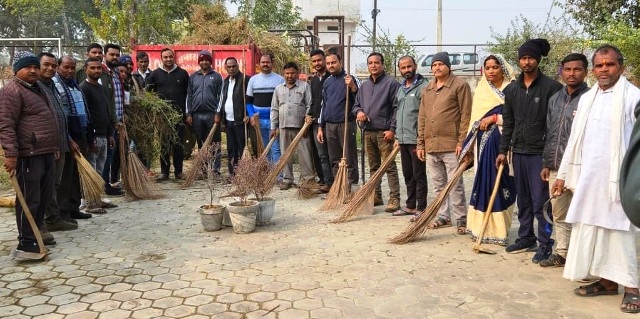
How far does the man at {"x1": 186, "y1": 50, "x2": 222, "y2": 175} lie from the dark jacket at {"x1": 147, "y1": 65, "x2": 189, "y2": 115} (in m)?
0.15

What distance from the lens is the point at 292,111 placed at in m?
6.76

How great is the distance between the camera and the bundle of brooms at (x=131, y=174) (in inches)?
252

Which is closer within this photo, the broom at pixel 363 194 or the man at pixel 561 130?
the man at pixel 561 130

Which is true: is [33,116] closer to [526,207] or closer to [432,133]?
[432,133]

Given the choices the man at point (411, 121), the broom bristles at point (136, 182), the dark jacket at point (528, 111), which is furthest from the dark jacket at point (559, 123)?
the broom bristles at point (136, 182)

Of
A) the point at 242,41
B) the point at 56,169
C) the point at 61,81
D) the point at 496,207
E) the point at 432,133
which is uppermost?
the point at 242,41

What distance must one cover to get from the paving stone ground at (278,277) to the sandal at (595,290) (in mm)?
49

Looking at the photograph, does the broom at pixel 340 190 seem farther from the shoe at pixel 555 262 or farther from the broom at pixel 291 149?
the shoe at pixel 555 262

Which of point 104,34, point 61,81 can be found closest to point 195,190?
point 61,81

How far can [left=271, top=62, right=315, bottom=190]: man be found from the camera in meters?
6.75

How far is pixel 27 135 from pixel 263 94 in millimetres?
3494

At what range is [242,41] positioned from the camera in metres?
9.18

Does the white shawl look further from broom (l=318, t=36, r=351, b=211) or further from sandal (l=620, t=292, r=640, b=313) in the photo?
broom (l=318, t=36, r=351, b=211)

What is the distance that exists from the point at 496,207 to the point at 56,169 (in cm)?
403
